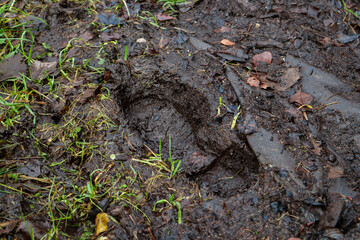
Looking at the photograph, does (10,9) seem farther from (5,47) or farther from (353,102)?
(353,102)

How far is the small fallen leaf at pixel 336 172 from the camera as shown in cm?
204

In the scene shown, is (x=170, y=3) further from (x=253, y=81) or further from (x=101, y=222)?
(x=101, y=222)

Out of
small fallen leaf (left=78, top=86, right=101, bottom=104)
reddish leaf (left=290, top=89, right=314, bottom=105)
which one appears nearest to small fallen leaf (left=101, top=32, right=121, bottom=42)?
small fallen leaf (left=78, top=86, right=101, bottom=104)

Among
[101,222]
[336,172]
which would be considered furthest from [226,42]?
[101,222]

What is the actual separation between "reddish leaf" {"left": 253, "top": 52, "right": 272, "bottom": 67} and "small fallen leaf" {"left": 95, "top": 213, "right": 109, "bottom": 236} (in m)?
1.65

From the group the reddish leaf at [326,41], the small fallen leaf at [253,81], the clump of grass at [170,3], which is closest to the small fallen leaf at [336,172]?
the small fallen leaf at [253,81]

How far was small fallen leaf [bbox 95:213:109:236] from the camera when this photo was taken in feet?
6.26

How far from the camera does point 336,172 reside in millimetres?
2049

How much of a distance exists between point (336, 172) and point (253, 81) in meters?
0.89

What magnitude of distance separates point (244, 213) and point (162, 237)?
0.53 m

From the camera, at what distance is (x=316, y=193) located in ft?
6.38

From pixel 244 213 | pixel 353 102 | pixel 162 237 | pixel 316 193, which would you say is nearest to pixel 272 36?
pixel 353 102

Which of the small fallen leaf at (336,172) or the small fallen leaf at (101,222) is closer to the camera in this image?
the small fallen leaf at (101,222)

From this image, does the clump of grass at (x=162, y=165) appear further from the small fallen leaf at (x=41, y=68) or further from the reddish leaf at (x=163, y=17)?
the reddish leaf at (x=163, y=17)
